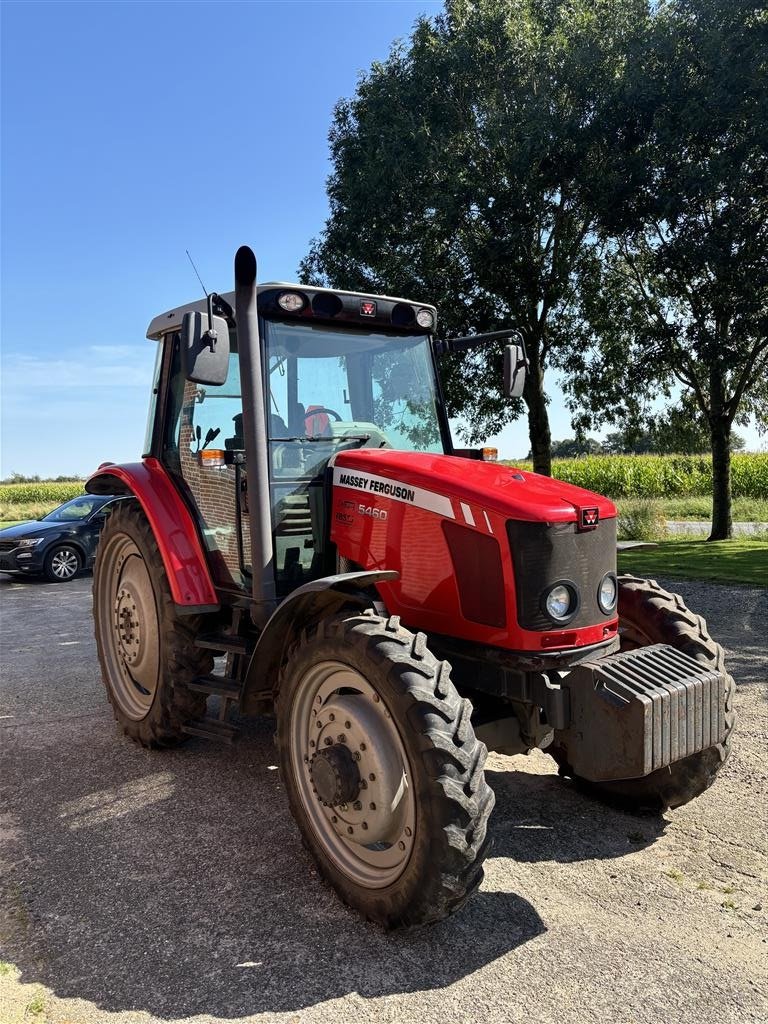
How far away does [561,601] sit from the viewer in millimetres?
3334

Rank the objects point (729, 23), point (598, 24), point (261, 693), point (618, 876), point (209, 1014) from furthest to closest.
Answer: point (598, 24) < point (729, 23) < point (261, 693) < point (618, 876) < point (209, 1014)

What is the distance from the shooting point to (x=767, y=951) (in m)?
2.89

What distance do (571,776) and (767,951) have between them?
1454 millimetres

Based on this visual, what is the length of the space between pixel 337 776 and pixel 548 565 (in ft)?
3.90

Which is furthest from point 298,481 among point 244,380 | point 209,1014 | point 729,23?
point 729,23

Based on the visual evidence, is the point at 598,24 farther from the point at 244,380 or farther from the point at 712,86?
the point at 244,380

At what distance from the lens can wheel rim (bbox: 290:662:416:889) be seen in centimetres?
302

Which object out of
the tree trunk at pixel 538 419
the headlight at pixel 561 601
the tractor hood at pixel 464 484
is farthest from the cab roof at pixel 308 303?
the tree trunk at pixel 538 419

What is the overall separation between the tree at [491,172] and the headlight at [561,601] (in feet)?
35.4

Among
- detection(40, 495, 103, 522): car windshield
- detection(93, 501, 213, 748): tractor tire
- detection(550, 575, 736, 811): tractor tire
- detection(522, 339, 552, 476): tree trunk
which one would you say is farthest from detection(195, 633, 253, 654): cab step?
Result: detection(522, 339, 552, 476): tree trunk

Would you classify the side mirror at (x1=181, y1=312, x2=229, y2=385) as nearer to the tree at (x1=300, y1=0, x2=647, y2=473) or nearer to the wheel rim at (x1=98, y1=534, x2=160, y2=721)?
the wheel rim at (x1=98, y1=534, x2=160, y2=721)

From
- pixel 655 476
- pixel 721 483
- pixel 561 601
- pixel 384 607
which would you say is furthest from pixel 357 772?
pixel 655 476

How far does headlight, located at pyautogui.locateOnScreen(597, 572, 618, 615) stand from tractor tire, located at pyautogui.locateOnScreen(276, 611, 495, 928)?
0.91m

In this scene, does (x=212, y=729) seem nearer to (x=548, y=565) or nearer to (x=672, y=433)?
(x=548, y=565)
